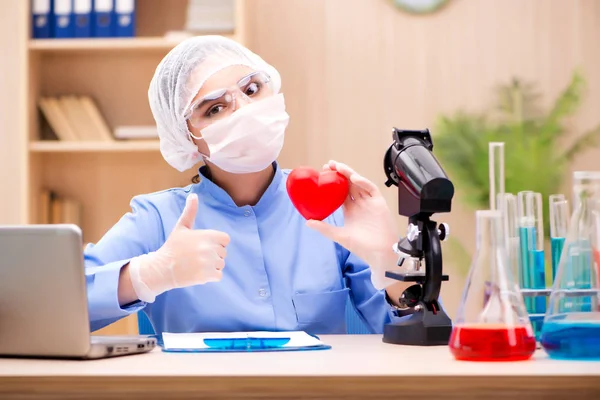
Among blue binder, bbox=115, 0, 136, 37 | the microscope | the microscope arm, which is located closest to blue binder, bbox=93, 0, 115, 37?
blue binder, bbox=115, 0, 136, 37

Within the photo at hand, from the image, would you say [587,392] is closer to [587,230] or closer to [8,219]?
[587,230]

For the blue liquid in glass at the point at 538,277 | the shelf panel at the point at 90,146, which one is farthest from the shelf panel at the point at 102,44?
the blue liquid in glass at the point at 538,277

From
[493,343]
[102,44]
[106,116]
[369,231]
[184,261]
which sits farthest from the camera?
[106,116]

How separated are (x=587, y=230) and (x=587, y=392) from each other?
285 mm

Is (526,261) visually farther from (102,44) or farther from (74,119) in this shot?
(74,119)

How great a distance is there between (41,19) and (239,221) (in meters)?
2.16

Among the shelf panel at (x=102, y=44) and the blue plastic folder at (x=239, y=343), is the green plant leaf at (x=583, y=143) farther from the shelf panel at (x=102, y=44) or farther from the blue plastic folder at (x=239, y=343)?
the blue plastic folder at (x=239, y=343)

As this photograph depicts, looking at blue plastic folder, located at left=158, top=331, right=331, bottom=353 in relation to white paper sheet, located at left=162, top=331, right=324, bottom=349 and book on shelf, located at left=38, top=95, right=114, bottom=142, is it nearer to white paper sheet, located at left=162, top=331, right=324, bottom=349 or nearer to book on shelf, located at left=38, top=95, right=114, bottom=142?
white paper sheet, located at left=162, top=331, right=324, bottom=349

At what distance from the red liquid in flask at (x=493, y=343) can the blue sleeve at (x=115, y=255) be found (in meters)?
0.64

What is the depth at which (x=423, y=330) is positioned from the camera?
130cm

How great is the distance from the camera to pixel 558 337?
1079 mm

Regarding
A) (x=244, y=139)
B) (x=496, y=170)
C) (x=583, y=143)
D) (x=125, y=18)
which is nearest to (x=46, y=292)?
(x=496, y=170)

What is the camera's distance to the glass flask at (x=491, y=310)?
1048 millimetres

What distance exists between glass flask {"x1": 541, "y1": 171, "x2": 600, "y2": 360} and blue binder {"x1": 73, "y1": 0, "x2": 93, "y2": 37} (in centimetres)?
284
